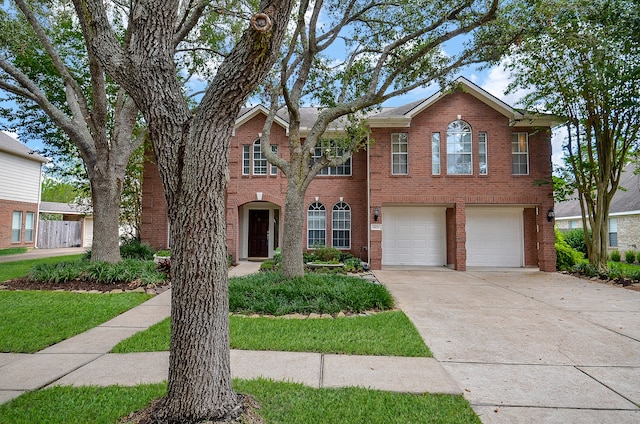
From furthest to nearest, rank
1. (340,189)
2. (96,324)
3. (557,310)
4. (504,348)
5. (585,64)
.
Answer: (340,189) < (585,64) < (557,310) < (96,324) < (504,348)

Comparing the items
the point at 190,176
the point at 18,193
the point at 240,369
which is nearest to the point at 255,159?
the point at 240,369

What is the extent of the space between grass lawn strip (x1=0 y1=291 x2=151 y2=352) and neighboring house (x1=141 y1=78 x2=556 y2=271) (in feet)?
22.0

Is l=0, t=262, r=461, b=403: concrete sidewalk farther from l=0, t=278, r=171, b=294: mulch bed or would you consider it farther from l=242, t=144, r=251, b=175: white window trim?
l=242, t=144, r=251, b=175: white window trim

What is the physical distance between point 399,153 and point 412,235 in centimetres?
345

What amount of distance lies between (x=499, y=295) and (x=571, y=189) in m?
7.32

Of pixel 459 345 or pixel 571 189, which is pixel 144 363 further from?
pixel 571 189

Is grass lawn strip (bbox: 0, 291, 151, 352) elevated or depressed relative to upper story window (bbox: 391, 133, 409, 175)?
depressed

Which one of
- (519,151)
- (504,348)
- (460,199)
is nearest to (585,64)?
(519,151)

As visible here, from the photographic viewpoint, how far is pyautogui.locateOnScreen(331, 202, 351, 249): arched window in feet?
47.5

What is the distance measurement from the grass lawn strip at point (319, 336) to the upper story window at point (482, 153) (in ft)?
30.9

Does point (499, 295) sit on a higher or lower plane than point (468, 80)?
lower

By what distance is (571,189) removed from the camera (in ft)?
42.0

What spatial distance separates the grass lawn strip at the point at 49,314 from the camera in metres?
4.88

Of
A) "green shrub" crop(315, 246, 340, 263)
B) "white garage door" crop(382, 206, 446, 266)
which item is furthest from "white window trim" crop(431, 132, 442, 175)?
"green shrub" crop(315, 246, 340, 263)
